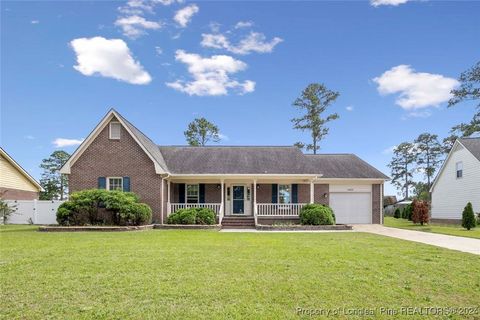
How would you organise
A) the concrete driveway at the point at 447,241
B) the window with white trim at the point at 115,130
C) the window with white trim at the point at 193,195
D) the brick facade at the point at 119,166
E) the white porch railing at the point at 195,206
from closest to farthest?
the concrete driveway at the point at 447,241, the brick facade at the point at 119,166, the window with white trim at the point at 115,130, the white porch railing at the point at 195,206, the window with white trim at the point at 193,195

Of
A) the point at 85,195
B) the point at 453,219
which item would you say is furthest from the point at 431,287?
the point at 453,219

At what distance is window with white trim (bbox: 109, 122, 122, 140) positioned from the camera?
2011 cm

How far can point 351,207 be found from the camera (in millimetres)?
24609

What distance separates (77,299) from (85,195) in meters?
13.9

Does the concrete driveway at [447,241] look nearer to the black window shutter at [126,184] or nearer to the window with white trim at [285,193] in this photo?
the window with white trim at [285,193]

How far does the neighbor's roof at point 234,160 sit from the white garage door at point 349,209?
12.8 ft

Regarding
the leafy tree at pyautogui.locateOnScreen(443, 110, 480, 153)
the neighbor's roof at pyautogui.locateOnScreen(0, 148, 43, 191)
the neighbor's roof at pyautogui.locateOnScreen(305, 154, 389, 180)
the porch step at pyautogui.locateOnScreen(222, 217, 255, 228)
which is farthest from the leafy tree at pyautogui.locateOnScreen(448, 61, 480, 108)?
the neighbor's roof at pyautogui.locateOnScreen(0, 148, 43, 191)

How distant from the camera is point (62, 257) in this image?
28.7 feet

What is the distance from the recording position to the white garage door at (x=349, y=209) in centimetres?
2461

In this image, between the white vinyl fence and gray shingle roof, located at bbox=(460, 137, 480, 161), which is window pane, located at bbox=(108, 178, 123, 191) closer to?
the white vinyl fence

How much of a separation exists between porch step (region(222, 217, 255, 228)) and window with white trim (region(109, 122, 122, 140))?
24.6ft

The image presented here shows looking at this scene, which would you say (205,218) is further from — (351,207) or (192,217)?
(351,207)

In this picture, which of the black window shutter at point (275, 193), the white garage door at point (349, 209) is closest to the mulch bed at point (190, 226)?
the black window shutter at point (275, 193)

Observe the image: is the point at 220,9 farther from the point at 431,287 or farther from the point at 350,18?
the point at 431,287
